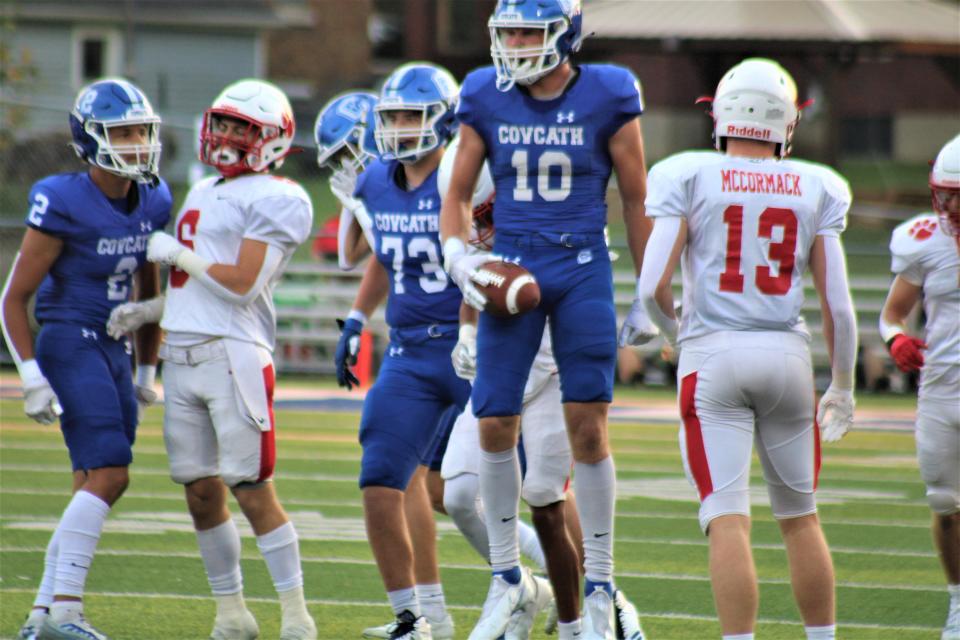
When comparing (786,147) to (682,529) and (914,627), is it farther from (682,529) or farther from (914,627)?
(682,529)

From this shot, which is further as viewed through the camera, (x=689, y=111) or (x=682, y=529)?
(x=689, y=111)

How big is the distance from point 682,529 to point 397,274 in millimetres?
3020

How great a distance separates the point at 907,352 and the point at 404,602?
199cm

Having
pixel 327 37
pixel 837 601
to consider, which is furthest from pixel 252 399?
pixel 327 37

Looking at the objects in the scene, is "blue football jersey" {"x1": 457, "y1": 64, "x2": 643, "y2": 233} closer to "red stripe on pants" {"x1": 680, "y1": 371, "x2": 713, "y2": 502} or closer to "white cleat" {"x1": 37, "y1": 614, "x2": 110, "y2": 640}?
"red stripe on pants" {"x1": 680, "y1": 371, "x2": 713, "y2": 502}

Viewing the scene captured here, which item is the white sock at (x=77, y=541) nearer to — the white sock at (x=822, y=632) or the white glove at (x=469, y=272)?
the white glove at (x=469, y=272)

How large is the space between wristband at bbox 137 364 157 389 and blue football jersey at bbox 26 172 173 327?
0.38 meters

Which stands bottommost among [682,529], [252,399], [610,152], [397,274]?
[682,529]

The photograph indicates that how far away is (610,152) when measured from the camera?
4.98 m

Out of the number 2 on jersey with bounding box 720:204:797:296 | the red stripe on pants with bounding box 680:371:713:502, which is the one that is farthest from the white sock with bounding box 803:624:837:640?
the number 2 on jersey with bounding box 720:204:797:296

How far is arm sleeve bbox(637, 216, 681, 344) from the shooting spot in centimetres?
450

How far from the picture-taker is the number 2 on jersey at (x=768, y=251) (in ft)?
14.7

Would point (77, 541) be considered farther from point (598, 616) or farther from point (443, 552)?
point (443, 552)

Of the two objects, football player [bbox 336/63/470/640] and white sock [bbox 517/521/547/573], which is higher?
football player [bbox 336/63/470/640]
